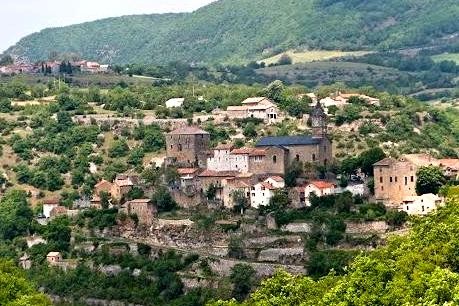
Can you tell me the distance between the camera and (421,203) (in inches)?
3302

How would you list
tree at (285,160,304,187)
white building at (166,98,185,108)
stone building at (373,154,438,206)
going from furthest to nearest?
1. white building at (166,98,185,108)
2. tree at (285,160,304,187)
3. stone building at (373,154,438,206)

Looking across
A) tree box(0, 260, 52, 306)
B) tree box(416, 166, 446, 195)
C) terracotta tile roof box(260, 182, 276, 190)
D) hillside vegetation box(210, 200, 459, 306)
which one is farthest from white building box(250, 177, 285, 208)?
hillside vegetation box(210, 200, 459, 306)

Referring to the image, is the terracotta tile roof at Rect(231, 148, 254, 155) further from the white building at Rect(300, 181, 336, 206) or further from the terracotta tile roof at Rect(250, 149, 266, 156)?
the white building at Rect(300, 181, 336, 206)

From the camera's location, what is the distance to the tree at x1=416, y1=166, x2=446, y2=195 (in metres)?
85.9

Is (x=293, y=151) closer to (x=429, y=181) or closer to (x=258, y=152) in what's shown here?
(x=258, y=152)

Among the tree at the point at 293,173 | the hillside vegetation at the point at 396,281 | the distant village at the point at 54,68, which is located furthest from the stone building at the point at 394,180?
the distant village at the point at 54,68

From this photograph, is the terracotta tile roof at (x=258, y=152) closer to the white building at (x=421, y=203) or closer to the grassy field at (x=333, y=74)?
the white building at (x=421, y=203)

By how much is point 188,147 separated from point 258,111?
1651cm

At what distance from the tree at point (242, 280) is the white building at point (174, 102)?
136ft

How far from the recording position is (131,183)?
99.0 meters

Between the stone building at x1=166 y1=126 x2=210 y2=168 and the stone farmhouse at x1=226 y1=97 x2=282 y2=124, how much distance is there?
14900mm

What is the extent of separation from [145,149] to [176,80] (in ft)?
158

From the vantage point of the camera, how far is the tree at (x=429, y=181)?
85.9 meters

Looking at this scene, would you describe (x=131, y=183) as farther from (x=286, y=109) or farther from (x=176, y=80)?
(x=176, y=80)
